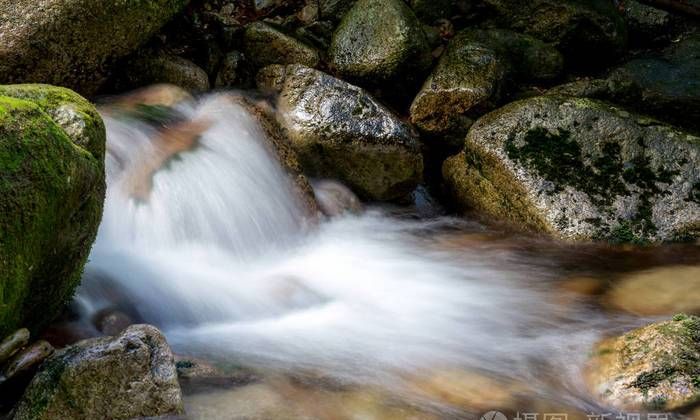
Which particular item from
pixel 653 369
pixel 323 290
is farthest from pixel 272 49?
pixel 653 369

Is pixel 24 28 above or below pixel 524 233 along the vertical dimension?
above

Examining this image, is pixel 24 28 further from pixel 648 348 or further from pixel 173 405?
pixel 648 348

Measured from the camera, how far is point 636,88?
8.58m

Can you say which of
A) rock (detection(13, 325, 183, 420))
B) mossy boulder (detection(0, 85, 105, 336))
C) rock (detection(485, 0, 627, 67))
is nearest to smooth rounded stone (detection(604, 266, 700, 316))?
rock (detection(13, 325, 183, 420))

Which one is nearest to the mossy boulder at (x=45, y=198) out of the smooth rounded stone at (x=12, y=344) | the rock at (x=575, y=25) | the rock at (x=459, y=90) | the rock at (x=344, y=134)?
the smooth rounded stone at (x=12, y=344)

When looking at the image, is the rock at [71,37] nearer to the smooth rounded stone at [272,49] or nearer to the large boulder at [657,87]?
the smooth rounded stone at [272,49]

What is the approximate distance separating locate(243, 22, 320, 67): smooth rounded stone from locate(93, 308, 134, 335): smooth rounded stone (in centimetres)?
489

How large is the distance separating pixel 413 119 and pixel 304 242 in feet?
9.10

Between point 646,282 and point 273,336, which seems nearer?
point 273,336

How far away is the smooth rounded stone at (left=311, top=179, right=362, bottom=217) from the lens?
7.10 meters

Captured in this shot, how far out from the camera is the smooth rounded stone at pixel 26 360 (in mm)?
2951

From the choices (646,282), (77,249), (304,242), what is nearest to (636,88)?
(646,282)

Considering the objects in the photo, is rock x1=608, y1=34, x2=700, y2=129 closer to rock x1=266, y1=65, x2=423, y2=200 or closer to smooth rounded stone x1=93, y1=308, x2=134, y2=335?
rock x1=266, y1=65, x2=423, y2=200

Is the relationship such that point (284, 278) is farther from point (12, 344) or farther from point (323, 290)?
point (12, 344)
